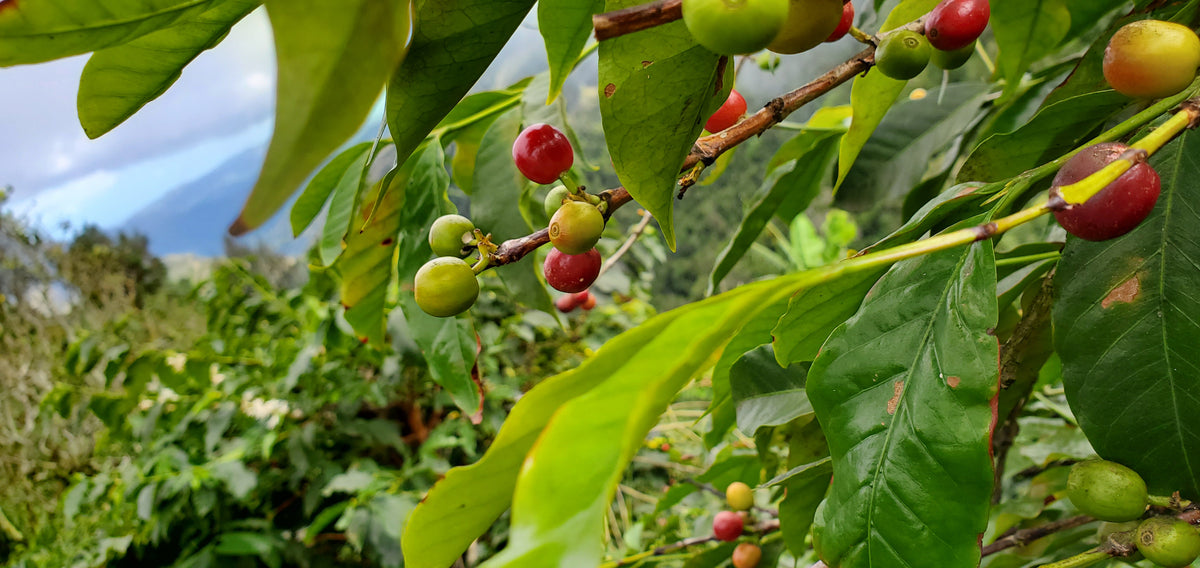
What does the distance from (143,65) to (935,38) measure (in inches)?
12.3

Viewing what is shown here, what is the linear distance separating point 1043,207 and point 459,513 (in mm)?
197

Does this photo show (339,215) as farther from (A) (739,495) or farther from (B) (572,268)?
(A) (739,495)

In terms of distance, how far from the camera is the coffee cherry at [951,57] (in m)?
0.33

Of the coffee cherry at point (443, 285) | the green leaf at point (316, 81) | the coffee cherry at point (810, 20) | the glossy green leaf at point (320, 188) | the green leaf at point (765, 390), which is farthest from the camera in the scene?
the glossy green leaf at point (320, 188)

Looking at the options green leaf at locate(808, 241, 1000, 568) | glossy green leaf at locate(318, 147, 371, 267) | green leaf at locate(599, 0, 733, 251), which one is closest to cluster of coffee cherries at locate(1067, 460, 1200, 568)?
green leaf at locate(808, 241, 1000, 568)

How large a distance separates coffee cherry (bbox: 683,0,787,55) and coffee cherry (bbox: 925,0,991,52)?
15cm

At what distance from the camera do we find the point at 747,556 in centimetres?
65

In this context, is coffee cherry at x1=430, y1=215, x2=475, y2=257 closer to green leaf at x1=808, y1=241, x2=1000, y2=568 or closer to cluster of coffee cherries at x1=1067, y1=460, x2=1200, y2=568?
green leaf at x1=808, y1=241, x2=1000, y2=568

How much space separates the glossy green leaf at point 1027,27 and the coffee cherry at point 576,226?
21 cm

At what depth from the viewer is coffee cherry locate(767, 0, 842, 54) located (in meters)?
0.23

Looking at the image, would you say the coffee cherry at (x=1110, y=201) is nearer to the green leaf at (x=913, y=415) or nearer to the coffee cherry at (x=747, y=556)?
the green leaf at (x=913, y=415)

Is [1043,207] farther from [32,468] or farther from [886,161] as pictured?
[32,468]

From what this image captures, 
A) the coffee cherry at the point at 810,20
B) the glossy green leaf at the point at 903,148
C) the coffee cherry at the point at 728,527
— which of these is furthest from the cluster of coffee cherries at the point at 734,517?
the coffee cherry at the point at 810,20

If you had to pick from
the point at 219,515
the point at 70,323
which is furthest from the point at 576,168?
the point at 70,323
